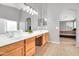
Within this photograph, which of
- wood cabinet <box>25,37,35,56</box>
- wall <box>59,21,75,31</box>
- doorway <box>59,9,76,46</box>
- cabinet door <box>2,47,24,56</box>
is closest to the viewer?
cabinet door <box>2,47,24,56</box>

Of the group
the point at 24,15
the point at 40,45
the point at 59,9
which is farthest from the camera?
the point at 59,9

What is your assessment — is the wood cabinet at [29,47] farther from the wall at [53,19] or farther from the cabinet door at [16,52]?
the wall at [53,19]

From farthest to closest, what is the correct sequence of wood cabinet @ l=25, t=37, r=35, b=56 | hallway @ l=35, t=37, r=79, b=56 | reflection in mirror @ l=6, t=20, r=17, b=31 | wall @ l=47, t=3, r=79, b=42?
wall @ l=47, t=3, r=79, b=42 < hallway @ l=35, t=37, r=79, b=56 < wood cabinet @ l=25, t=37, r=35, b=56 < reflection in mirror @ l=6, t=20, r=17, b=31

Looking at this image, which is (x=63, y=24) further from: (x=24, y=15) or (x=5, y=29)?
(x=5, y=29)

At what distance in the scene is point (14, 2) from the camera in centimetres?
326

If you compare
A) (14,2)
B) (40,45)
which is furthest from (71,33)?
(14,2)

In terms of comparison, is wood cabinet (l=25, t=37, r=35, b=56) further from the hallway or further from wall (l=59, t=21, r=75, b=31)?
wall (l=59, t=21, r=75, b=31)

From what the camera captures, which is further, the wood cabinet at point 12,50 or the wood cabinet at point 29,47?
the wood cabinet at point 29,47

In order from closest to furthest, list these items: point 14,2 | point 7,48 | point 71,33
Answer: point 7,48, point 14,2, point 71,33

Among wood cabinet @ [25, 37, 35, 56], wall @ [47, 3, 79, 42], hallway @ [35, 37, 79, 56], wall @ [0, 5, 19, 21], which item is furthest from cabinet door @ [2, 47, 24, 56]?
wall @ [47, 3, 79, 42]

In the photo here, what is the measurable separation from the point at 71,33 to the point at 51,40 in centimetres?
361

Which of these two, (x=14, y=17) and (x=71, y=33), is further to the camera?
(x=71, y=33)

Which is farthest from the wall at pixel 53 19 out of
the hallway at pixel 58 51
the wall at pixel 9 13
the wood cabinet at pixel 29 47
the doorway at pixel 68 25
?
the wall at pixel 9 13

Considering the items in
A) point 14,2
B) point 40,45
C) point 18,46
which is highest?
point 14,2
